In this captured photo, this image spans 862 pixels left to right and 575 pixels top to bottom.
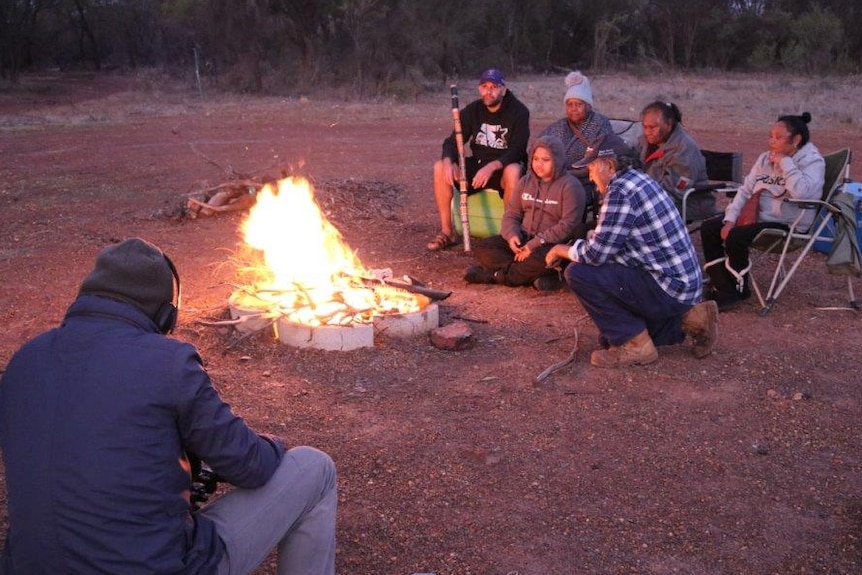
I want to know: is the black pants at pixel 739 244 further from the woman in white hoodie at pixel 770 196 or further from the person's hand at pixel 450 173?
the person's hand at pixel 450 173

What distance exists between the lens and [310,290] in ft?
17.4

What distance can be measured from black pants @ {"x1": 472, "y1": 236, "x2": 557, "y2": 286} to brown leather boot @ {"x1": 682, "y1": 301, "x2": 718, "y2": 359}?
140 cm

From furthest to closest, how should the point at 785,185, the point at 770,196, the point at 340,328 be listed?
the point at 770,196 → the point at 785,185 → the point at 340,328

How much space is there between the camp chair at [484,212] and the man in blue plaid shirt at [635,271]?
2337mm

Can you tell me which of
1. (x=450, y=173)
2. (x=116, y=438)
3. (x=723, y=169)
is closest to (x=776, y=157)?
(x=723, y=169)

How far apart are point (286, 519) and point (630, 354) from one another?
9.13 ft

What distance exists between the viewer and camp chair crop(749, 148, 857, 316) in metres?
5.61

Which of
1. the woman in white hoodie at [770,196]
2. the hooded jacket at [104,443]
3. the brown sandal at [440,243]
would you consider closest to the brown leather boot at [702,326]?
the woman in white hoodie at [770,196]

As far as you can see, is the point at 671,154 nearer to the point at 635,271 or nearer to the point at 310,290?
the point at 635,271

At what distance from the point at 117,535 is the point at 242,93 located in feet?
72.6

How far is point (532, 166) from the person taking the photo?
19.6 feet

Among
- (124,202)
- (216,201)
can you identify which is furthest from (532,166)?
(124,202)

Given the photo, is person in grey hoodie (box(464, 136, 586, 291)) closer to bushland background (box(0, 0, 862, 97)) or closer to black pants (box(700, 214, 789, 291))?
black pants (box(700, 214, 789, 291))

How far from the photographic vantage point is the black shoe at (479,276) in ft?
20.9
